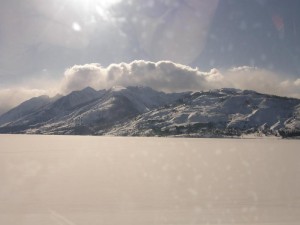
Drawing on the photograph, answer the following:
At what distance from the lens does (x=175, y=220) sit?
17719mm

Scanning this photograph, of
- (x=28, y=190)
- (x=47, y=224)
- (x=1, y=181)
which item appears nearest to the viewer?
(x=47, y=224)

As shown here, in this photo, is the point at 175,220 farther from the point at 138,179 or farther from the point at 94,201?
the point at 138,179

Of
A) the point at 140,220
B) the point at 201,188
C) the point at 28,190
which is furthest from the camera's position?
the point at 201,188

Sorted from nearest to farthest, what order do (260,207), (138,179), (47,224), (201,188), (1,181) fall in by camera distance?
(47,224)
(260,207)
(201,188)
(1,181)
(138,179)

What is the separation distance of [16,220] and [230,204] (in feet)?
39.1

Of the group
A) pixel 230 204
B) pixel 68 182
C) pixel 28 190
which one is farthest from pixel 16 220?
pixel 68 182

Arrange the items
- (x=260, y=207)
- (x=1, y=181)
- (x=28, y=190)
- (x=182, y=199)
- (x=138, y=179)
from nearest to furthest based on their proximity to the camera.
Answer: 1. (x=260, y=207)
2. (x=182, y=199)
3. (x=28, y=190)
4. (x=1, y=181)
5. (x=138, y=179)

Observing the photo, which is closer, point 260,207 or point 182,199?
point 260,207

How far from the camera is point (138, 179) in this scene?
34031mm

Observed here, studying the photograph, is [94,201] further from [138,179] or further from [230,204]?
[138,179]

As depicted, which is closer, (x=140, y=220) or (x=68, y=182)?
(x=140, y=220)

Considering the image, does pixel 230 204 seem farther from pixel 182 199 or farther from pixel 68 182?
pixel 68 182

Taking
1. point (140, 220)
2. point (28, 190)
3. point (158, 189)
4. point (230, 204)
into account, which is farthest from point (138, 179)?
point (140, 220)

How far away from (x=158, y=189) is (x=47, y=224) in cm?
1269
